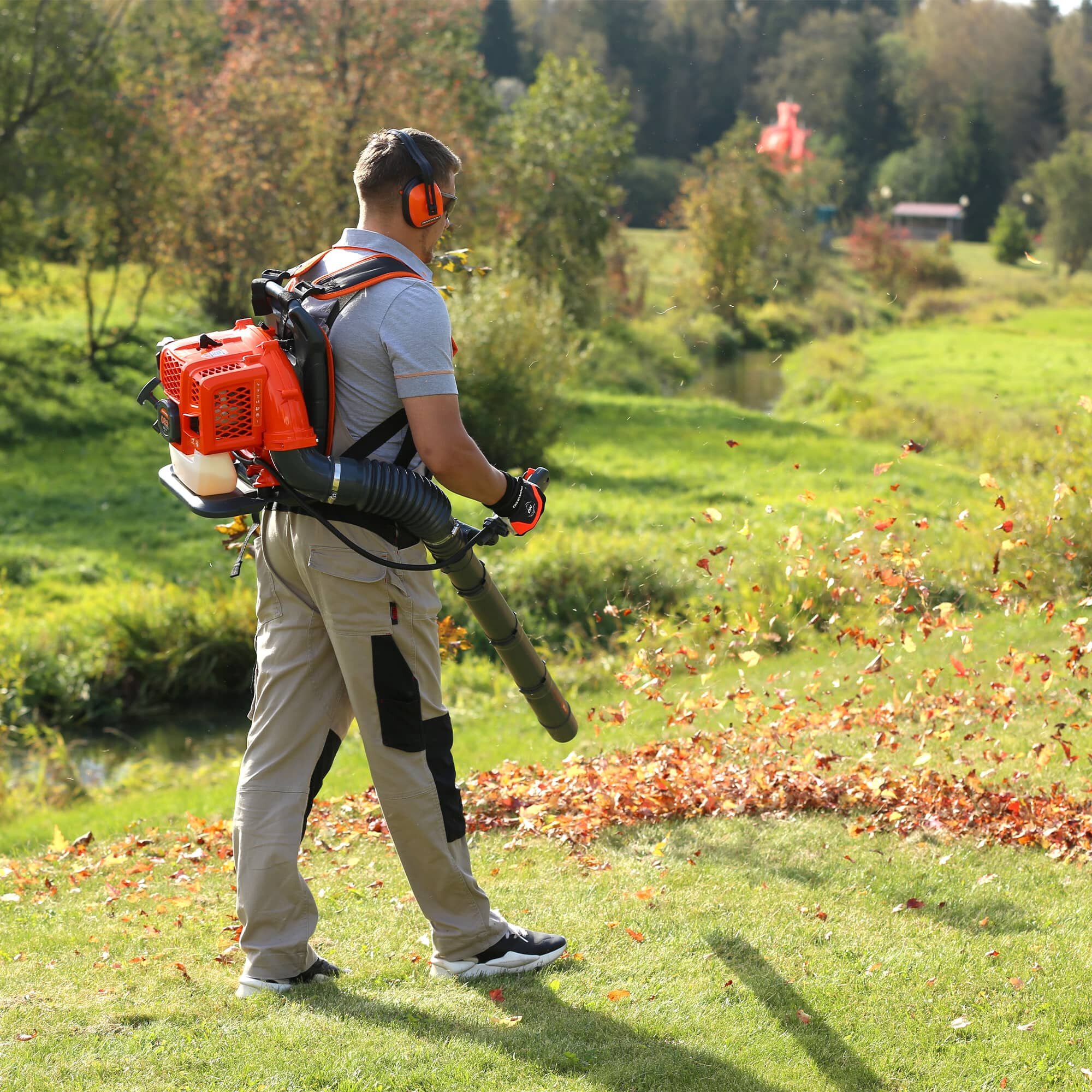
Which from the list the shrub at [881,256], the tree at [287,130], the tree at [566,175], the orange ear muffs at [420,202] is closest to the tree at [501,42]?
the shrub at [881,256]

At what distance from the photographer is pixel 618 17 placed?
59062 millimetres

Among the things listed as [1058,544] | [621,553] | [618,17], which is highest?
[618,17]

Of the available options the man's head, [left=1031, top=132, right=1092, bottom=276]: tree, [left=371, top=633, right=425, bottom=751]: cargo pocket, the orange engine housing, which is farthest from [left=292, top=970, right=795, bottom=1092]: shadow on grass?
[left=1031, top=132, right=1092, bottom=276]: tree

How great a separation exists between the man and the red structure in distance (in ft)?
121

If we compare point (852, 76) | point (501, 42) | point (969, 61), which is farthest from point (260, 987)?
point (501, 42)

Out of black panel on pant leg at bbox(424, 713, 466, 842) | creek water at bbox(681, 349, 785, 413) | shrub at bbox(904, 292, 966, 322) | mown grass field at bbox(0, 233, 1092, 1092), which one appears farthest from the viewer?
shrub at bbox(904, 292, 966, 322)

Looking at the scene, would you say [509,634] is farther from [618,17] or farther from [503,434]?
[618,17]

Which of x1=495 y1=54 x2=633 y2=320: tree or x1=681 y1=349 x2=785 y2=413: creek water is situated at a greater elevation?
x1=495 y1=54 x2=633 y2=320: tree

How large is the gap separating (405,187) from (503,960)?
7.40 feet

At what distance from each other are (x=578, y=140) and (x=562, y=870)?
26894mm

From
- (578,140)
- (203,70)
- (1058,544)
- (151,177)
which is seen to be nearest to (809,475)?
(1058,544)

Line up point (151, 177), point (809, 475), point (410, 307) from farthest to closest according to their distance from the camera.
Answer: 1. point (151, 177)
2. point (809, 475)
3. point (410, 307)

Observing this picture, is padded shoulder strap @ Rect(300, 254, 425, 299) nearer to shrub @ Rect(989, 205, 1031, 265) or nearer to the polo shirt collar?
the polo shirt collar

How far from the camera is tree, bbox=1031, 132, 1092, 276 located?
Answer: 4119 cm
